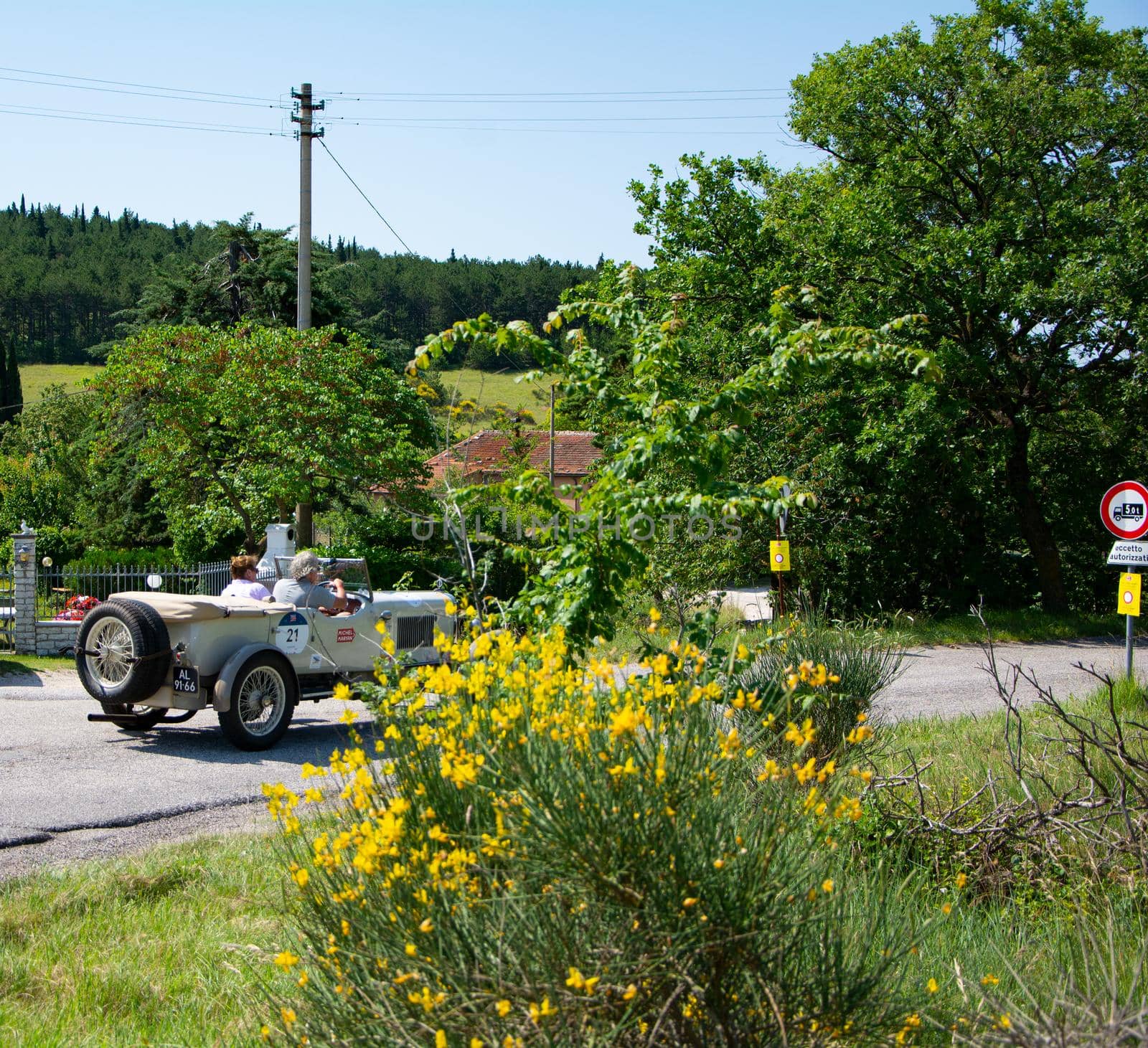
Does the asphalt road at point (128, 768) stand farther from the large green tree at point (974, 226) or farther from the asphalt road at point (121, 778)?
the large green tree at point (974, 226)

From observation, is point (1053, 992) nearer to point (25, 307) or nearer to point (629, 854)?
point (629, 854)

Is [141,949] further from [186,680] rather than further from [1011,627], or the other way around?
[1011,627]

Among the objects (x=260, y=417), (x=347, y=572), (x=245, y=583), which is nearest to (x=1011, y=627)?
(x=347, y=572)

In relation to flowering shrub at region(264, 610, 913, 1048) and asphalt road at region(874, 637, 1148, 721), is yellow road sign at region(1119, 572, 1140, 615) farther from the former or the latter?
flowering shrub at region(264, 610, 913, 1048)

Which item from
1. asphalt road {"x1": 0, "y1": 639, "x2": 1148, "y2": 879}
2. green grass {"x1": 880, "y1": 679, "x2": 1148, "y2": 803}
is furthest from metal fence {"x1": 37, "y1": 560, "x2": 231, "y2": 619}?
green grass {"x1": 880, "y1": 679, "x2": 1148, "y2": 803}

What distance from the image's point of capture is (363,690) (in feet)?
13.7

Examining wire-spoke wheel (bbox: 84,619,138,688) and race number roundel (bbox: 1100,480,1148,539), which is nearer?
wire-spoke wheel (bbox: 84,619,138,688)

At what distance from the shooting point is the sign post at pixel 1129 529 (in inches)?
504

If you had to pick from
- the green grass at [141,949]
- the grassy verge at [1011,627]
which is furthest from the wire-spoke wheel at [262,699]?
the grassy verge at [1011,627]

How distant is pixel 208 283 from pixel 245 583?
2852cm

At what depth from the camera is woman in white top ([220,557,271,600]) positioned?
1073 cm

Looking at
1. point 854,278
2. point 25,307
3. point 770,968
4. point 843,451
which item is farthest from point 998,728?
point 25,307

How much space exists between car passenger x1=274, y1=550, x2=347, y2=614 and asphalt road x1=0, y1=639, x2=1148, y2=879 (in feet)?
3.97

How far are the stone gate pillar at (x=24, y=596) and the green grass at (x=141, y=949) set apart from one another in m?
12.0
